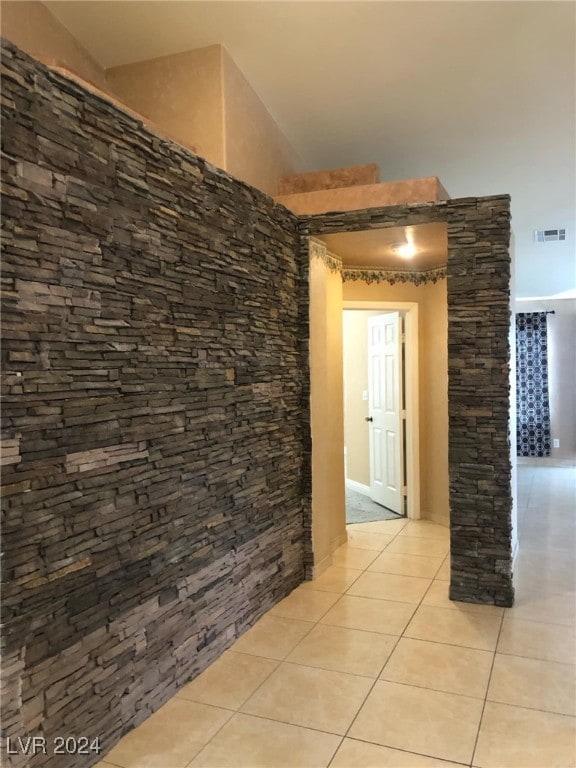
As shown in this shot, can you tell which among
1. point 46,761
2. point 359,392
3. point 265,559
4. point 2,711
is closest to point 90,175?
point 2,711

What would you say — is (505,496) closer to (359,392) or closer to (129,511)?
(129,511)

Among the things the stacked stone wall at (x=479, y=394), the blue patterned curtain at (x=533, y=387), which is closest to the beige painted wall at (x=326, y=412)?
the stacked stone wall at (x=479, y=394)

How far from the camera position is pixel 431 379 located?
5168mm

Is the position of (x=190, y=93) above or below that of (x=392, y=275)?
above

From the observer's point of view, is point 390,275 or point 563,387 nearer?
point 390,275

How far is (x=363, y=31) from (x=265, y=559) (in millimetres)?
3129

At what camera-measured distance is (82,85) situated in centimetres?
195

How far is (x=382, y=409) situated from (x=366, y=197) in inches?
96.9

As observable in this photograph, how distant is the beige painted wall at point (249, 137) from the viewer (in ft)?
11.4

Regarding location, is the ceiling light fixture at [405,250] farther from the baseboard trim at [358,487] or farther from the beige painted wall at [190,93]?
the baseboard trim at [358,487]

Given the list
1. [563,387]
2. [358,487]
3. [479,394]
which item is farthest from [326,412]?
[563,387]

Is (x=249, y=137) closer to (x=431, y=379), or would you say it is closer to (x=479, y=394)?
(x=479, y=394)

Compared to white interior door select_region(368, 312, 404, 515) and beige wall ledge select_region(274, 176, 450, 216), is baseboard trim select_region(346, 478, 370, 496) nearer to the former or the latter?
white interior door select_region(368, 312, 404, 515)

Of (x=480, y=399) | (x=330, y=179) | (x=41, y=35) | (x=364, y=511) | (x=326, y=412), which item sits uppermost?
(x=41, y=35)
